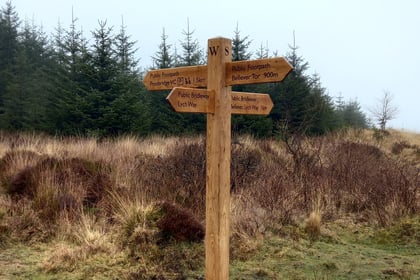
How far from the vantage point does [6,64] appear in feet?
84.1

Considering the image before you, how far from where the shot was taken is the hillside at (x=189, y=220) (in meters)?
4.50

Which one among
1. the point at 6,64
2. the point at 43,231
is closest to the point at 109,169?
the point at 43,231

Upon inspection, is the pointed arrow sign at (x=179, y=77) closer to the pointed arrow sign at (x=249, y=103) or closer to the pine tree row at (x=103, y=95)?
the pointed arrow sign at (x=249, y=103)

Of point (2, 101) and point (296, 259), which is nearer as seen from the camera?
point (296, 259)

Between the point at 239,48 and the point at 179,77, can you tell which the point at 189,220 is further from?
the point at 239,48

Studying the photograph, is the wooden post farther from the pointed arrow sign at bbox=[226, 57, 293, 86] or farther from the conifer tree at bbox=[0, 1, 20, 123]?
the conifer tree at bbox=[0, 1, 20, 123]

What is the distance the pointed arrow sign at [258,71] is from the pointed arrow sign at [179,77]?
24 centimetres

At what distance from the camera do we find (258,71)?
3.11 meters

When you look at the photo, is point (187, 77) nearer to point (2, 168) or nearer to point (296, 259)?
point (296, 259)

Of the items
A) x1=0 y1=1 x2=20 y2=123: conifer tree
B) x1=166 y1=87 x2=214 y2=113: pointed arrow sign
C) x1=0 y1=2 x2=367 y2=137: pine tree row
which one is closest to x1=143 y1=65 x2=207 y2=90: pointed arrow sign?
x1=166 y1=87 x2=214 y2=113: pointed arrow sign

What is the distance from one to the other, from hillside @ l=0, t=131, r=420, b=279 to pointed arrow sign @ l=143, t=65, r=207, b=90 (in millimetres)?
1925

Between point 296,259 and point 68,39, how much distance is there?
22.6m

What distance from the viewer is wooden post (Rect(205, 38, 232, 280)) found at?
3.23 metres

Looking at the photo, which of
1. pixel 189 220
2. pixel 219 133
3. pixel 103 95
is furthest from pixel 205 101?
pixel 103 95
